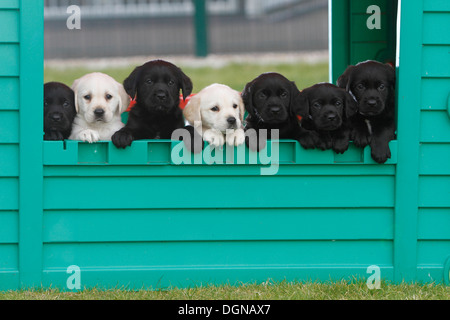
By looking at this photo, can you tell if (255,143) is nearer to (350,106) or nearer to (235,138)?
(235,138)

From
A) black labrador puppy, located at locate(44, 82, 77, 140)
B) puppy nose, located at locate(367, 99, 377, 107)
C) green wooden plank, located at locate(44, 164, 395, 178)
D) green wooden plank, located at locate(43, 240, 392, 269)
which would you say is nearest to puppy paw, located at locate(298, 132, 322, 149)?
green wooden plank, located at locate(44, 164, 395, 178)

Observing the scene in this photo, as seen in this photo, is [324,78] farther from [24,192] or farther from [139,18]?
[24,192]

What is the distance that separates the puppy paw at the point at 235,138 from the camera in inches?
131

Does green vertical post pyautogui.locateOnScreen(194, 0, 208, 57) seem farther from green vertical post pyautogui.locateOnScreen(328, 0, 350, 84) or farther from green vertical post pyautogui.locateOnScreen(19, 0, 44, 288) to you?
green vertical post pyautogui.locateOnScreen(19, 0, 44, 288)

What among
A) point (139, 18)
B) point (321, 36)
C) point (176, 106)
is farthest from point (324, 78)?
point (176, 106)

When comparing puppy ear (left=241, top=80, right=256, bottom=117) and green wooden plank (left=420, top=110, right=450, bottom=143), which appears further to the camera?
puppy ear (left=241, top=80, right=256, bottom=117)

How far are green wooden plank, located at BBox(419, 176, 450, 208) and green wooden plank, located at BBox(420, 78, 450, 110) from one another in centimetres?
40

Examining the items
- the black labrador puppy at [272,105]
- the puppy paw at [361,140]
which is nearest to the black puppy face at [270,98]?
the black labrador puppy at [272,105]

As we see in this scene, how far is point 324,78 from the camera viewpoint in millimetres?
11820

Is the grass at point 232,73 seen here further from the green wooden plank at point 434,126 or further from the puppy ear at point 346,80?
the green wooden plank at point 434,126

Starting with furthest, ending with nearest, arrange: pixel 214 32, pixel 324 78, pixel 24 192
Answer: pixel 214 32
pixel 324 78
pixel 24 192

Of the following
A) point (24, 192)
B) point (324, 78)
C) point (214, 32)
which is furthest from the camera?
point (214, 32)

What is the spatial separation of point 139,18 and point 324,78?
289 inches

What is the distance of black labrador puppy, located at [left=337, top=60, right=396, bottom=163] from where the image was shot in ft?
11.0
